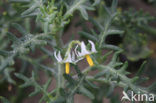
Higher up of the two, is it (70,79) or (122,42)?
(122,42)

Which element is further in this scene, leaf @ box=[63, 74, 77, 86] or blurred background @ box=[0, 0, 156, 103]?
blurred background @ box=[0, 0, 156, 103]

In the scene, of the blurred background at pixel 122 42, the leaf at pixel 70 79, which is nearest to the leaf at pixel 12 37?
the leaf at pixel 70 79

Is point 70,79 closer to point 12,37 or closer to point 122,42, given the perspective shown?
point 12,37

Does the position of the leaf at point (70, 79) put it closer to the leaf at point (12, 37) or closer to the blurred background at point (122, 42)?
the leaf at point (12, 37)

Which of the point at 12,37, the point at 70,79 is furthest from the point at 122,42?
the point at 12,37

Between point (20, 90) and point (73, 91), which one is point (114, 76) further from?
point (20, 90)

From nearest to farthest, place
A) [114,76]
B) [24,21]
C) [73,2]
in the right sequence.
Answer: [114,76] → [73,2] → [24,21]

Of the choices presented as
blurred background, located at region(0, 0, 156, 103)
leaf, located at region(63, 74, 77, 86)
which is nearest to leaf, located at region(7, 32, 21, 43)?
leaf, located at region(63, 74, 77, 86)

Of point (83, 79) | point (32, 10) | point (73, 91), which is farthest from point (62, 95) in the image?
point (32, 10)

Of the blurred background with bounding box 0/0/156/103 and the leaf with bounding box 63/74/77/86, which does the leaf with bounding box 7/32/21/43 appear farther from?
the blurred background with bounding box 0/0/156/103

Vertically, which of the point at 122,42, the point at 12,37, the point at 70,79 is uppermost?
the point at 12,37

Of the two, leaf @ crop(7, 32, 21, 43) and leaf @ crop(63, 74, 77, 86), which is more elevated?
leaf @ crop(7, 32, 21, 43)
